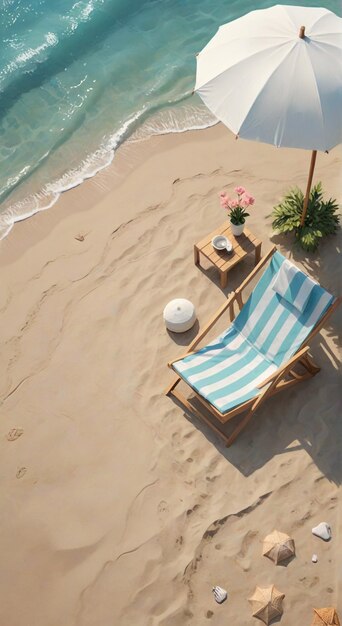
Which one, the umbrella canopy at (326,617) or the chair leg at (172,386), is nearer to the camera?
the umbrella canopy at (326,617)

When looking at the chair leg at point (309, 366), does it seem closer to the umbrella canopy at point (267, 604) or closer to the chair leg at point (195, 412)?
the chair leg at point (195, 412)

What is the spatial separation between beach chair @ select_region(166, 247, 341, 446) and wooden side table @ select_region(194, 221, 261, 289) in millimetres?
494

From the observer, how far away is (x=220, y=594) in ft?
16.0

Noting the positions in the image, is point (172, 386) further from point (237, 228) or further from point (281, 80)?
point (281, 80)

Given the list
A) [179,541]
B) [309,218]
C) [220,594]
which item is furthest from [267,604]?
[309,218]

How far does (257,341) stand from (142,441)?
158 cm

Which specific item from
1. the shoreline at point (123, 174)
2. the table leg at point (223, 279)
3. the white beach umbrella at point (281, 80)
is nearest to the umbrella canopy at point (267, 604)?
the table leg at point (223, 279)

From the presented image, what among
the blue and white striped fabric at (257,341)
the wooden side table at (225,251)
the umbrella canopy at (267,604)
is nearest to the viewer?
the umbrella canopy at (267,604)

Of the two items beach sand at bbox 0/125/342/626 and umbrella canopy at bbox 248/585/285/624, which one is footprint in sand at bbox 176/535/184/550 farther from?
umbrella canopy at bbox 248/585/285/624

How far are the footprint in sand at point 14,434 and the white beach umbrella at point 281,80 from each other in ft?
12.5

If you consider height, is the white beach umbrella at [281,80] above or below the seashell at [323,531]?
above

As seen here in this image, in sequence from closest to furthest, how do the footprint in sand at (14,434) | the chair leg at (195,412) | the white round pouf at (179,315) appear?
1. the chair leg at (195,412)
2. the footprint in sand at (14,434)
3. the white round pouf at (179,315)

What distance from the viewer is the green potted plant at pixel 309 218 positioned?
21.5 feet

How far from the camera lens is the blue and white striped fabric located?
5.46 m
